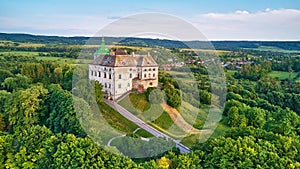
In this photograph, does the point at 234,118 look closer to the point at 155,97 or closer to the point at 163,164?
the point at 155,97

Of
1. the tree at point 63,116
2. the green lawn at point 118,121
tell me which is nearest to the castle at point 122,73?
the green lawn at point 118,121

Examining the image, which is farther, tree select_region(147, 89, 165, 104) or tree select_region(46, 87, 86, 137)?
tree select_region(147, 89, 165, 104)

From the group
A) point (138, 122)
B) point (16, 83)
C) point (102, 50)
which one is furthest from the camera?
point (16, 83)

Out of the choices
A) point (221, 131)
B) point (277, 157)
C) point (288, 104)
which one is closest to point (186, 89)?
point (221, 131)

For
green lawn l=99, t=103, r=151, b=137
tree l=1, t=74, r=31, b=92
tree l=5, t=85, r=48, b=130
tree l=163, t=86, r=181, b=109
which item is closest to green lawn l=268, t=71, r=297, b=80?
tree l=163, t=86, r=181, b=109

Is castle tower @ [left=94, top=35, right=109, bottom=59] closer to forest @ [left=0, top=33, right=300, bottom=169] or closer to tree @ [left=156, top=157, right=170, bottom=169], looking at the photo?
forest @ [left=0, top=33, right=300, bottom=169]

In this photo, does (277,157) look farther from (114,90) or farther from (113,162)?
(114,90)

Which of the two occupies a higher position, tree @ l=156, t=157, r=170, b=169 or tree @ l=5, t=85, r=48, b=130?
tree @ l=5, t=85, r=48, b=130

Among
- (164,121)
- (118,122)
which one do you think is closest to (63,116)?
(118,122)

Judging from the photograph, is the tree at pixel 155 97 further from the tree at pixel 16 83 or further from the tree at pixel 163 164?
the tree at pixel 16 83
